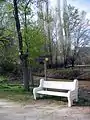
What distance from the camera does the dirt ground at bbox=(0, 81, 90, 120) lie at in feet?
27.7

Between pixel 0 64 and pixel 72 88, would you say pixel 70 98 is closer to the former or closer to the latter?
pixel 72 88

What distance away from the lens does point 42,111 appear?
932 centimetres

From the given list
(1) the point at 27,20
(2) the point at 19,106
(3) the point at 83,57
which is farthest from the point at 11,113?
(3) the point at 83,57

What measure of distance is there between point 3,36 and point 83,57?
33.0 metres

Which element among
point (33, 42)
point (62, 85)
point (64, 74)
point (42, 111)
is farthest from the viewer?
point (64, 74)

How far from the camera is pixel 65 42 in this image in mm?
43781

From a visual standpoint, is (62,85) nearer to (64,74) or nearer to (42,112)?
(42,112)

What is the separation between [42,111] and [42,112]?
Answer: 15 cm

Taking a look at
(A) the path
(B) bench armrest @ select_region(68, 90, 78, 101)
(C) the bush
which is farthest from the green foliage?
(C) the bush

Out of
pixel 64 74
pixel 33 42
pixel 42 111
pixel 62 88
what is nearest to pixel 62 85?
pixel 62 88

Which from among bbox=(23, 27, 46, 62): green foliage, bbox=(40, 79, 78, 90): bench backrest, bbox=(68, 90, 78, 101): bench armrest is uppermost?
bbox=(23, 27, 46, 62): green foliage

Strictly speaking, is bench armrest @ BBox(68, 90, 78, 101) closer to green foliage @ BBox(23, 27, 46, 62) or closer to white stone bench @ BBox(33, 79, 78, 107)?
white stone bench @ BBox(33, 79, 78, 107)

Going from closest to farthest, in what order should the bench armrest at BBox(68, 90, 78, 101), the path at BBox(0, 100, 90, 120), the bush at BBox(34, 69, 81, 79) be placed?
the path at BBox(0, 100, 90, 120) → the bench armrest at BBox(68, 90, 78, 101) → the bush at BBox(34, 69, 81, 79)

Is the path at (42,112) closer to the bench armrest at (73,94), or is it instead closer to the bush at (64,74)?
the bench armrest at (73,94)
